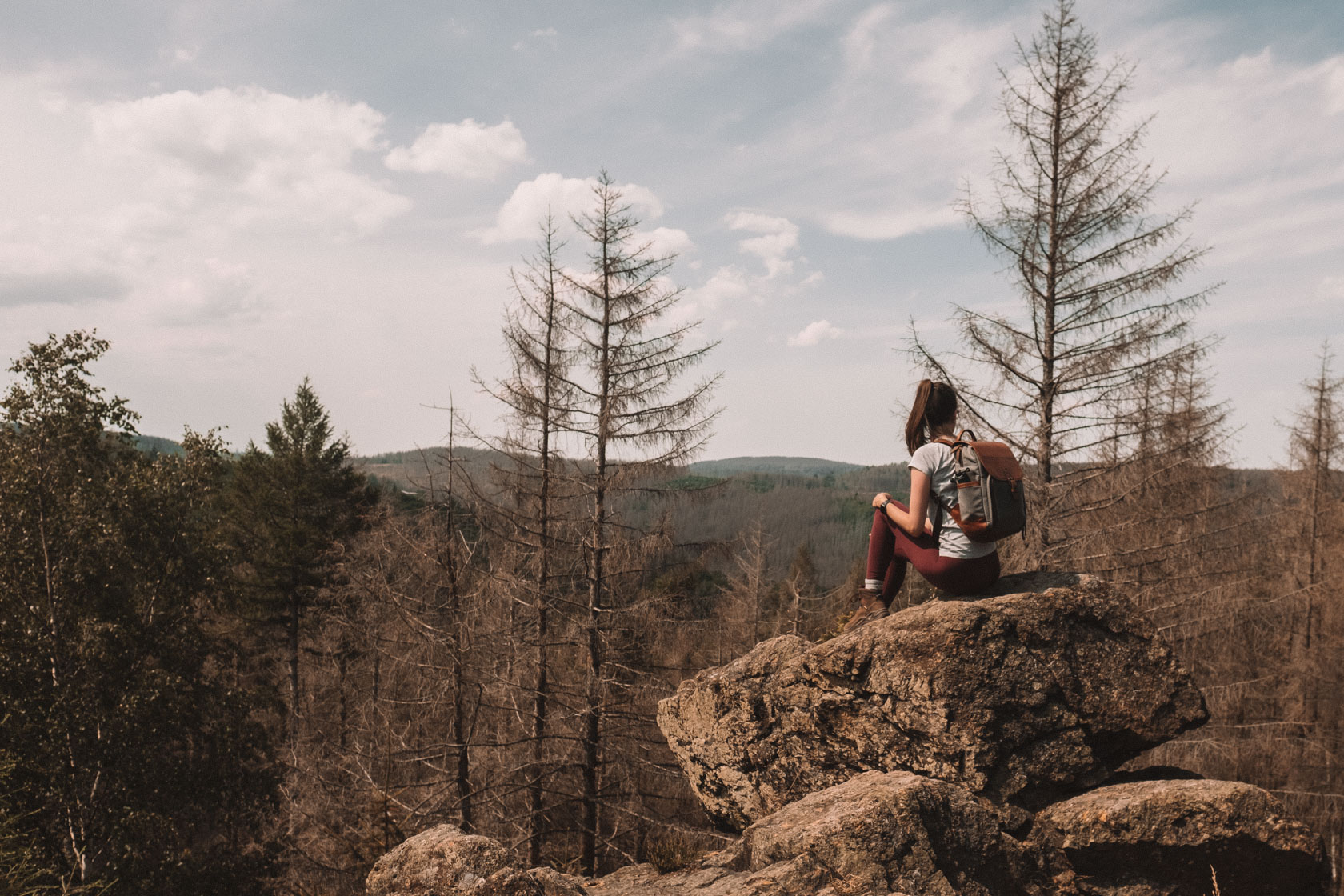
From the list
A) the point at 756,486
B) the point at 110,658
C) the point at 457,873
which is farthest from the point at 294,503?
the point at 756,486

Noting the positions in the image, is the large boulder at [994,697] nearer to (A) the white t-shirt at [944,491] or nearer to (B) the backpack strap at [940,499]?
(A) the white t-shirt at [944,491]

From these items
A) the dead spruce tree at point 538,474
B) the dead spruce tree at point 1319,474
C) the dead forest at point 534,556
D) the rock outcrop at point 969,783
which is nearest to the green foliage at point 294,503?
the dead forest at point 534,556

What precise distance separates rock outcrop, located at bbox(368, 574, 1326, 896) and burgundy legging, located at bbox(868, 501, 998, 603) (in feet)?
0.63

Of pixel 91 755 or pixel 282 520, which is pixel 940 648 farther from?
pixel 282 520

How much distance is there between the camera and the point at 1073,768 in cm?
483

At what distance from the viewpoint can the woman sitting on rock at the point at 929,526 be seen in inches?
196

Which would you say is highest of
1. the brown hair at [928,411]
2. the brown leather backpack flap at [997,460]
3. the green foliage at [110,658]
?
the brown hair at [928,411]

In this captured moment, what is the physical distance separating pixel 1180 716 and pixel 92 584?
1542 centimetres

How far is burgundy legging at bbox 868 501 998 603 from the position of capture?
5184 mm

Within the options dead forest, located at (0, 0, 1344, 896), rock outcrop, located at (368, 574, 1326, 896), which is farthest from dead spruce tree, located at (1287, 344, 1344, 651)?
rock outcrop, located at (368, 574, 1326, 896)

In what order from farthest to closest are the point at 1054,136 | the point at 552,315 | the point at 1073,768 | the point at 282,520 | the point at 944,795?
the point at 282,520 → the point at 552,315 → the point at 1054,136 → the point at 1073,768 → the point at 944,795

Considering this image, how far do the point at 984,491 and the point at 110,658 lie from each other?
1395cm

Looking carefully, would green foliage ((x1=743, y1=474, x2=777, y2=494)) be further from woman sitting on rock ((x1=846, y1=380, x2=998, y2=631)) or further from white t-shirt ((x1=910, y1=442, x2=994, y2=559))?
white t-shirt ((x1=910, y1=442, x2=994, y2=559))

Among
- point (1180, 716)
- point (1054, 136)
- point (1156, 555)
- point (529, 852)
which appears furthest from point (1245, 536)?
point (529, 852)
